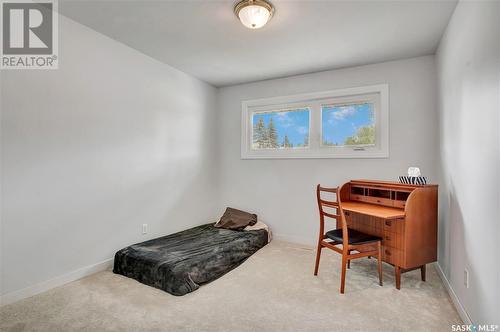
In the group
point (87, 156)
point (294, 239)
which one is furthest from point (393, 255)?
point (87, 156)

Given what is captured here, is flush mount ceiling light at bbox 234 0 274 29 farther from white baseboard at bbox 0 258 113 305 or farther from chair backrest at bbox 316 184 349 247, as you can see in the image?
white baseboard at bbox 0 258 113 305

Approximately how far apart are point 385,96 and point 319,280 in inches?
93.1

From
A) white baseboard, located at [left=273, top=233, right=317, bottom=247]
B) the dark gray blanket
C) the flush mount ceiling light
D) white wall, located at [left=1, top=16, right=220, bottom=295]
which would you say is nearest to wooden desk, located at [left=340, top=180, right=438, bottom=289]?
white baseboard, located at [left=273, top=233, right=317, bottom=247]

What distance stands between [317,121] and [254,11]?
198 centimetres

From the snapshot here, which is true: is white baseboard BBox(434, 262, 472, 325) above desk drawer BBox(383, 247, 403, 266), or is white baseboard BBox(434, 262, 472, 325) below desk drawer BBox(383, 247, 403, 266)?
below

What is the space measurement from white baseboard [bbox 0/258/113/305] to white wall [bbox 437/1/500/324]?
313 cm

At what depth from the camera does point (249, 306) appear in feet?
6.74

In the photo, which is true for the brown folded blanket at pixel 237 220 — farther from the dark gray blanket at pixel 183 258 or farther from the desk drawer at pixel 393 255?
the desk drawer at pixel 393 255

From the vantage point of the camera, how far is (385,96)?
10.7ft

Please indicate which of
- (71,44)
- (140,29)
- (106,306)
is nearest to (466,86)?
(140,29)

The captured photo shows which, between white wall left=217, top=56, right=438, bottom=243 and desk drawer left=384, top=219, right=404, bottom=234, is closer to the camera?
desk drawer left=384, top=219, right=404, bottom=234

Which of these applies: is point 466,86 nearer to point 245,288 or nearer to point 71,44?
point 245,288

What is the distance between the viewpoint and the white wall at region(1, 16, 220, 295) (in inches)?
82.2

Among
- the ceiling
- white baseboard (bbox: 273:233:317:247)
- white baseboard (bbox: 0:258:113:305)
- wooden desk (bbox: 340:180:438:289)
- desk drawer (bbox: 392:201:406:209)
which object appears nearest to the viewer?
white baseboard (bbox: 0:258:113:305)
